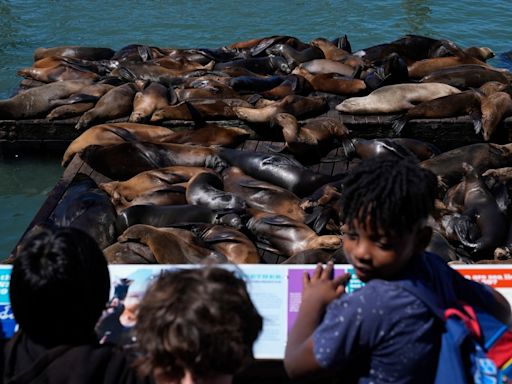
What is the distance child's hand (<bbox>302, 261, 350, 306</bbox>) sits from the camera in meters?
2.26

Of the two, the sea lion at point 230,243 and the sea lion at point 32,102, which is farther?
the sea lion at point 32,102

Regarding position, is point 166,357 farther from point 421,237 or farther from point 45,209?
point 45,209

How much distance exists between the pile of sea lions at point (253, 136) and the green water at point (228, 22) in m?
2.74

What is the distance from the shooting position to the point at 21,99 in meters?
8.52

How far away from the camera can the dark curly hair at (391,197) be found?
2049 millimetres

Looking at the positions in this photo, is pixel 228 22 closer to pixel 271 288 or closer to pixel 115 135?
pixel 115 135

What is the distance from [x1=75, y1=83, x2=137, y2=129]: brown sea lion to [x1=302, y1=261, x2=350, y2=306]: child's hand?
6.07 meters

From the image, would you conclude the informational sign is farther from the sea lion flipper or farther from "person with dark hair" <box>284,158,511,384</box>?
the sea lion flipper

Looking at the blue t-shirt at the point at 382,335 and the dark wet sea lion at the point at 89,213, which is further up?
the blue t-shirt at the point at 382,335

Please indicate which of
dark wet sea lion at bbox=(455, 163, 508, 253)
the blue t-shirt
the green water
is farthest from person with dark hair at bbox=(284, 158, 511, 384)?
the green water

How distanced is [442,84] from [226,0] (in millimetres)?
7743

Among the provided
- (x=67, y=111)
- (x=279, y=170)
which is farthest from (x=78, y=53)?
(x=279, y=170)

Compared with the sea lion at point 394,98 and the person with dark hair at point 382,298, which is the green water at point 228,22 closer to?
the sea lion at point 394,98

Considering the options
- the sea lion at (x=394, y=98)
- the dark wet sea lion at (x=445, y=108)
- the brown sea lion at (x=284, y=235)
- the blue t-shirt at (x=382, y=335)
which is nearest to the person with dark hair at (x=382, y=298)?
the blue t-shirt at (x=382, y=335)
